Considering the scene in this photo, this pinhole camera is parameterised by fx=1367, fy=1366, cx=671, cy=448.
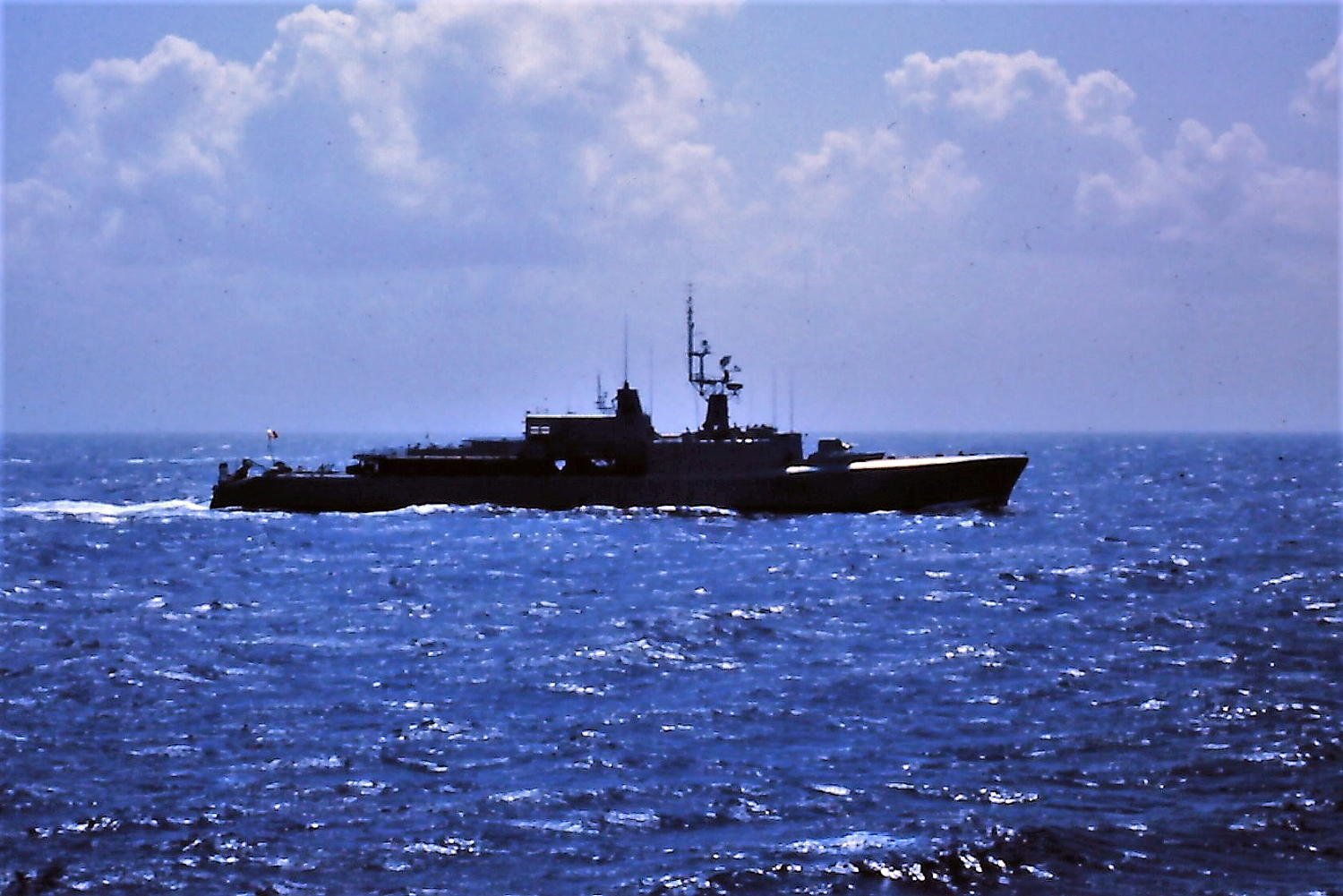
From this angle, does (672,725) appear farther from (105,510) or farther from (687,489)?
(105,510)

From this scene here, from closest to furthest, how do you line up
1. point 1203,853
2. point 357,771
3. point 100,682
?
point 1203,853 → point 357,771 → point 100,682

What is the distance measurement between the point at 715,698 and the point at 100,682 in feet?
37.9

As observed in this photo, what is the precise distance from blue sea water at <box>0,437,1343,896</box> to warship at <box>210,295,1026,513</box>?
1487 cm

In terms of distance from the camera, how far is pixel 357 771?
18.9m

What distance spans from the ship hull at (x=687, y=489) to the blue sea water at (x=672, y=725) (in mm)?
14700

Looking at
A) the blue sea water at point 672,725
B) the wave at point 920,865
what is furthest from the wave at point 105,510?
the wave at point 920,865

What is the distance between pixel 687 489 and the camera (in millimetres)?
62406

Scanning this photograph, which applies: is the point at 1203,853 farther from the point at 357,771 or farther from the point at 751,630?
the point at 751,630

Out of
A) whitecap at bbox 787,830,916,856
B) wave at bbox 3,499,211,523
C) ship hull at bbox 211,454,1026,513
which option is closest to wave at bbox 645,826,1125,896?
whitecap at bbox 787,830,916,856

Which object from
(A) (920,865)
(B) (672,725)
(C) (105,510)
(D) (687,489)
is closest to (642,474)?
(D) (687,489)

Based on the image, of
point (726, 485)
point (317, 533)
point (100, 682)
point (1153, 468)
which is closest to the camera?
point (100, 682)

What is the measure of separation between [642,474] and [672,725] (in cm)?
4133

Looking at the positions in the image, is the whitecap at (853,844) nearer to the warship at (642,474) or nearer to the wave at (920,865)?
the wave at (920,865)

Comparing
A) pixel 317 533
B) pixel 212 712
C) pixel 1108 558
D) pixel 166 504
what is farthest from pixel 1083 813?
pixel 166 504
